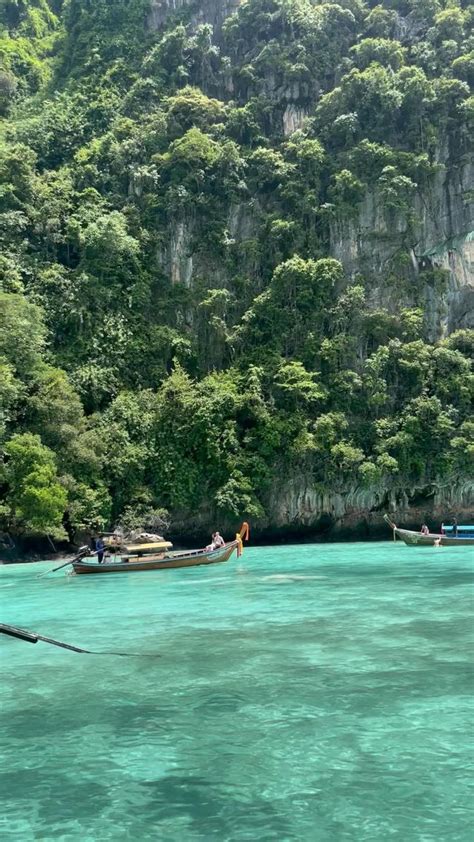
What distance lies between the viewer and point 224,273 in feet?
127

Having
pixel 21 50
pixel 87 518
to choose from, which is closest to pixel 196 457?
pixel 87 518

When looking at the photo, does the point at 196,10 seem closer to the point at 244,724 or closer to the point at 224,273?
the point at 224,273

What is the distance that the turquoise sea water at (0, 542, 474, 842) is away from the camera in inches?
199

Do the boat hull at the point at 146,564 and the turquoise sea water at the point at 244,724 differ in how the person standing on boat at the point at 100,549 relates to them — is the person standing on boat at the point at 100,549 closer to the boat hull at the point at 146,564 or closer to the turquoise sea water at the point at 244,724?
the boat hull at the point at 146,564

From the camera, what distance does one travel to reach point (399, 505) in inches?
1325

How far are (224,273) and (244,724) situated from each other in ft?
111

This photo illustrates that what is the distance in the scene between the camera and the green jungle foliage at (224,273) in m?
30.4

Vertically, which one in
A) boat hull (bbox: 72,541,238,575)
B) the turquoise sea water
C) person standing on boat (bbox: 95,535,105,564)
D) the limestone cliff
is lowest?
the turquoise sea water

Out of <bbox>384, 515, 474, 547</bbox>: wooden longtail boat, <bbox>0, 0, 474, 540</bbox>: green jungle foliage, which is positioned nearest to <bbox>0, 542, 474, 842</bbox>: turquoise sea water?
<bbox>384, 515, 474, 547</bbox>: wooden longtail boat

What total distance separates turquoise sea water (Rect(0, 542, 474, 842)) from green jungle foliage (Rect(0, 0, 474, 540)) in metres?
15.6

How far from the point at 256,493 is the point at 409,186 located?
1844 centimetres

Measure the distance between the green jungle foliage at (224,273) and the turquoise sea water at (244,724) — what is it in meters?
15.6

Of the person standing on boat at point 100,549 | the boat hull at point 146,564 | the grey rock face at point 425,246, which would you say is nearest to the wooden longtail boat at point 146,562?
the boat hull at point 146,564

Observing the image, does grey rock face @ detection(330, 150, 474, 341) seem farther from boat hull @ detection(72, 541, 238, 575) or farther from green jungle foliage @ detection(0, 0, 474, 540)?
boat hull @ detection(72, 541, 238, 575)
